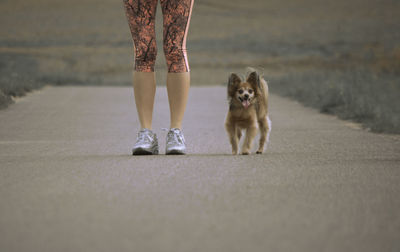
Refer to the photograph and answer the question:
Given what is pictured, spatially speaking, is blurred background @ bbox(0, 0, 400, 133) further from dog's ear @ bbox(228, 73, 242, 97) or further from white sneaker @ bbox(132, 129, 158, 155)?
white sneaker @ bbox(132, 129, 158, 155)

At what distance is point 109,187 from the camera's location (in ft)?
13.5

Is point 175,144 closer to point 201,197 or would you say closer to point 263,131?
point 263,131

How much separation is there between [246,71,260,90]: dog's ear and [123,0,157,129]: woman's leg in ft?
2.84

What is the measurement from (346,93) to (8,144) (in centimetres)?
789

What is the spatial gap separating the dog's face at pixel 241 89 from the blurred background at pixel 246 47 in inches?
116

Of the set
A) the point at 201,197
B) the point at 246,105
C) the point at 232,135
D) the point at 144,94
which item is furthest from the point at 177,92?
the point at 201,197

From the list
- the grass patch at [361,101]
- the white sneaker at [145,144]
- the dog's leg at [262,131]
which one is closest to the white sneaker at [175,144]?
the white sneaker at [145,144]

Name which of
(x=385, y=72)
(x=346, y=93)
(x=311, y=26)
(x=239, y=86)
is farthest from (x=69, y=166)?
(x=311, y=26)

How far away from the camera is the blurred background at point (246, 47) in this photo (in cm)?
1723

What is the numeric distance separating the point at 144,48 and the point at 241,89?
921mm

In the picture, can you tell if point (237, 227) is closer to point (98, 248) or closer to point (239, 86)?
point (98, 248)

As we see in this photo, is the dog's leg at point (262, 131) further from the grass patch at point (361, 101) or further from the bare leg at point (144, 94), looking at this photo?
the grass patch at point (361, 101)

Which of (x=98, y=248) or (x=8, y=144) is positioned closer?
(x=98, y=248)

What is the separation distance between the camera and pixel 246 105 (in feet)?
20.2
